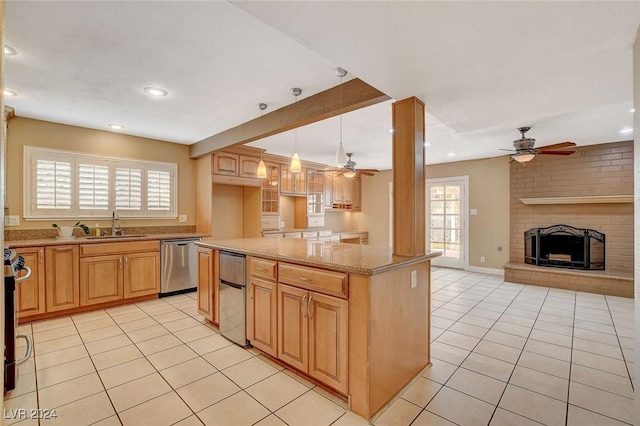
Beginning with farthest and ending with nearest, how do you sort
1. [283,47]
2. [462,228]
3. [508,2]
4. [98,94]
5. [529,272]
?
[462,228], [529,272], [98,94], [283,47], [508,2]

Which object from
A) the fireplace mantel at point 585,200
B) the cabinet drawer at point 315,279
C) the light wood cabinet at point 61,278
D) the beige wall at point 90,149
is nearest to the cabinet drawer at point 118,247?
the light wood cabinet at point 61,278

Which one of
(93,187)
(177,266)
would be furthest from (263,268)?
(93,187)

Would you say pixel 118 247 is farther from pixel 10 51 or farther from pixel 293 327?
pixel 293 327

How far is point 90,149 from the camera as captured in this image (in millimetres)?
4094

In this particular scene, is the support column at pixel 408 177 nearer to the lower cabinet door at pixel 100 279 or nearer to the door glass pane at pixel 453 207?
the lower cabinet door at pixel 100 279

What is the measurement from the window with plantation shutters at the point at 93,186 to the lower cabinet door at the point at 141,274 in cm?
73

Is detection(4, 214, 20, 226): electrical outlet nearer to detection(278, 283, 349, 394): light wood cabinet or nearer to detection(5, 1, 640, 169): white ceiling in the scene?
detection(5, 1, 640, 169): white ceiling

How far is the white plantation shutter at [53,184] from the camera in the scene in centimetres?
372

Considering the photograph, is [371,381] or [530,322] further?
[530,322]

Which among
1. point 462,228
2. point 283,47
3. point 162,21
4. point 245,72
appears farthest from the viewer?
point 462,228

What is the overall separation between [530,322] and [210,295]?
355 cm

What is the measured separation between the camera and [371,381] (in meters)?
1.84

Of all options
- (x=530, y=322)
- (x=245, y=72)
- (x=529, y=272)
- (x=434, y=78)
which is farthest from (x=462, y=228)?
(x=245, y=72)

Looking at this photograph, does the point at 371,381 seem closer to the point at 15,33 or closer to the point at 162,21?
the point at 162,21
